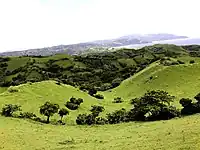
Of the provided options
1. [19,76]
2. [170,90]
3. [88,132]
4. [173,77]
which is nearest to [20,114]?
[88,132]

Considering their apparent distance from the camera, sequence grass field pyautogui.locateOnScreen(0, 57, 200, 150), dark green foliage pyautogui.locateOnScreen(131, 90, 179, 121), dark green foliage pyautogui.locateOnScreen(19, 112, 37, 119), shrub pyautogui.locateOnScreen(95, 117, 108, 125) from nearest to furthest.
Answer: grass field pyautogui.locateOnScreen(0, 57, 200, 150) → dark green foliage pyautogui.locateOnScreen(131, 90, 179, 121) → shrub pyautogui.locateOnScreen(95, 117, 108, 125) → dark green foliage pyautogui.locateOnScreen(19, 112, 37, 119)

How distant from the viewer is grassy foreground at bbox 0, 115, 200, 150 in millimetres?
37719

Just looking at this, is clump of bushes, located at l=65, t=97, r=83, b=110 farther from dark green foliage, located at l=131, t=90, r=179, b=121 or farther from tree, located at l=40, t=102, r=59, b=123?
dark green foliage, located at l=131, t=90, r=179, b=121

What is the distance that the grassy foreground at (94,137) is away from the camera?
37.7 m

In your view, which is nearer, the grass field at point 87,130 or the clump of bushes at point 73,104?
the grass field at point 87,130

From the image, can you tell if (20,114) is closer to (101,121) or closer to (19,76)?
(101,121)

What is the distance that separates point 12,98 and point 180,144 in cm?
5401

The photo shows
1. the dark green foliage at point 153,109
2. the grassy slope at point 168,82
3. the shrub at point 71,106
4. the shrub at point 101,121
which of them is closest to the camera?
the dark green foliage at point 153,109

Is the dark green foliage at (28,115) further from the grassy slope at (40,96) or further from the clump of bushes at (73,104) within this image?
the clump of bushes at (73,104)

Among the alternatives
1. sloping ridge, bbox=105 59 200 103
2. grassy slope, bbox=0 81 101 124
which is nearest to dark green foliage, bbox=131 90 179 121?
grassy slope, bbox=0 81 101 124

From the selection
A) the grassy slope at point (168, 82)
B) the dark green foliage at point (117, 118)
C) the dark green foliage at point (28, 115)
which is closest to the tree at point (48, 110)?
the dark green foliage at point (28, 115)

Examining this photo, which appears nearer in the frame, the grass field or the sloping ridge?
the grass field

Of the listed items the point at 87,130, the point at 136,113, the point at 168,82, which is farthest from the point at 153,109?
the point at 168,82

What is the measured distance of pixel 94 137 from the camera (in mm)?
49219
